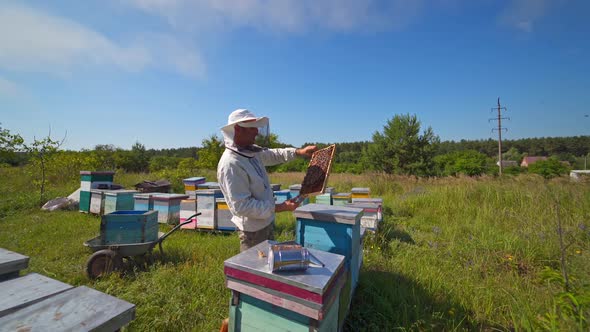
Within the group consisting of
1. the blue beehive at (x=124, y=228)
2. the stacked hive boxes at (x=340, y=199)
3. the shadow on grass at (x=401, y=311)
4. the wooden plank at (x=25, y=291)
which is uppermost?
the stacked hive boxes at (x=340, y=199)

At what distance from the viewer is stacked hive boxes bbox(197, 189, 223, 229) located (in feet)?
Result: 18.4

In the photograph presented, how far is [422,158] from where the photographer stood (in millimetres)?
25844

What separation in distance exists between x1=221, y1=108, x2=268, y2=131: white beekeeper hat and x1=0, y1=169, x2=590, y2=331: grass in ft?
6.61

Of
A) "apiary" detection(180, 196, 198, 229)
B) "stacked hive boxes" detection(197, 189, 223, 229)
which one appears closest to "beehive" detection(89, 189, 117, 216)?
"apiary" detection(180, 196, 198, 229)

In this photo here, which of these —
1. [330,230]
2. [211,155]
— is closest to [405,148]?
[211,155]

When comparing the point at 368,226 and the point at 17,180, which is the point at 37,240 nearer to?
the point at 368,226

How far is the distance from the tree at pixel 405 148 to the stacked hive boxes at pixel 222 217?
76.9 ft

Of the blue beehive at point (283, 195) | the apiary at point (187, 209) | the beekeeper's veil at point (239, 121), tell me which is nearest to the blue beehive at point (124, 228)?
the apiary at point (187, 209)

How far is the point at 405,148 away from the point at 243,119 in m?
27.3

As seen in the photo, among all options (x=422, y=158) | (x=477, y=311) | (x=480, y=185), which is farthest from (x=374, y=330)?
(x=422, y=158)

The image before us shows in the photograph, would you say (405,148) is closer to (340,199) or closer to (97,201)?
(340,199)

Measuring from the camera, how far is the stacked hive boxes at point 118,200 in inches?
246

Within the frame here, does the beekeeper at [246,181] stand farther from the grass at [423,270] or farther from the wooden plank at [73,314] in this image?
the grass at [423,270]

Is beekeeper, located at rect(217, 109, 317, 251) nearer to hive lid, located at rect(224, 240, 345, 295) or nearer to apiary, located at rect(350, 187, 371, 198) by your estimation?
hive lid, located at rect(224, 240, 345, 295)
